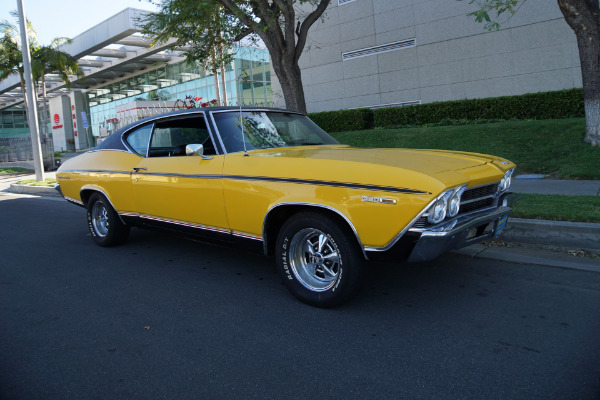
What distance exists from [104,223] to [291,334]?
3.92 m

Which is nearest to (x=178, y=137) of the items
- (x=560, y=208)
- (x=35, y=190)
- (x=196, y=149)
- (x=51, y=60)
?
(x=196, y=149)

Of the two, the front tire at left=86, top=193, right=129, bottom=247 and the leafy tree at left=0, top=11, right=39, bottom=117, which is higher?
the leafy tree at left=0, top=11, right=39, bottom=117

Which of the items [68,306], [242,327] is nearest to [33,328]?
[68,306]

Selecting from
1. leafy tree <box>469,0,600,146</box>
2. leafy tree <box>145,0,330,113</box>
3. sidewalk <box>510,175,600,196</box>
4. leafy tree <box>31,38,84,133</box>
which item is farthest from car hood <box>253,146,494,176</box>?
leafy tree <box>31,38,84,133</box>

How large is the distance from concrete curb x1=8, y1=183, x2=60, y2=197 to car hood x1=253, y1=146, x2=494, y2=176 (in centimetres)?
1092

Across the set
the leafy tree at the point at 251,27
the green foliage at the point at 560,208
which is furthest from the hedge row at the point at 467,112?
the green foliage at the point at 560,208

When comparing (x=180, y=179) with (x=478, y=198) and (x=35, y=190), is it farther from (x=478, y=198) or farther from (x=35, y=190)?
(x=35, y=190)

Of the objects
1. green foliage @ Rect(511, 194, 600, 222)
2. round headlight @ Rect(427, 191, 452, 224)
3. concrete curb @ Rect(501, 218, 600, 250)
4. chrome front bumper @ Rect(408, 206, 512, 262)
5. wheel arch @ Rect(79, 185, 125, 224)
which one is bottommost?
concrete curb @ Rect(501, 218, 600, 250)

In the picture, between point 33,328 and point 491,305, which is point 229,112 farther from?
point 491,305

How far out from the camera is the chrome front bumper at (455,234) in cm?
315

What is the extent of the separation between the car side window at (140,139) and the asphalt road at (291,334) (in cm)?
140

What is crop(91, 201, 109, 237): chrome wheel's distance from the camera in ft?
20.1

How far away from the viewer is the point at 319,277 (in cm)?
384

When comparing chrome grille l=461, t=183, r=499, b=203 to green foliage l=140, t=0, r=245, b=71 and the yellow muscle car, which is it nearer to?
the yellow muscle car
